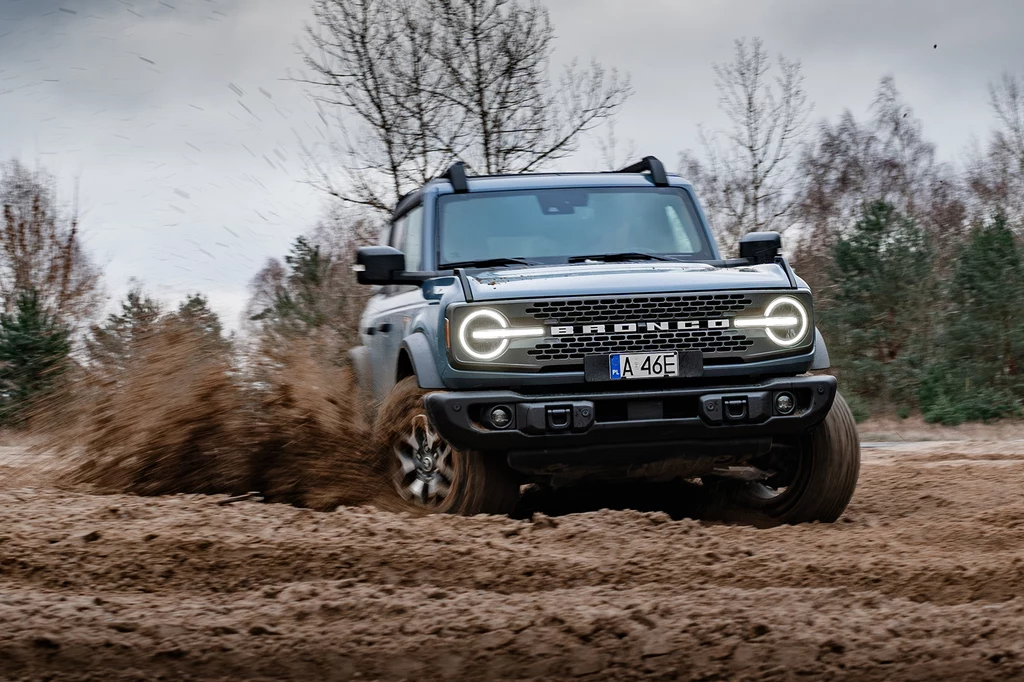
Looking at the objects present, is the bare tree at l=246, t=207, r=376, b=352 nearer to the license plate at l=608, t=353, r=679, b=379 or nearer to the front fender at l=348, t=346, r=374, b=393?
the front fender at l=348, t=346, r=374, b=393

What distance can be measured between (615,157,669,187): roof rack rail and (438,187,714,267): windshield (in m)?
0.12

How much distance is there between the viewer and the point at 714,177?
21.3 m

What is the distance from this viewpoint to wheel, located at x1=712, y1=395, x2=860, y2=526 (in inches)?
211

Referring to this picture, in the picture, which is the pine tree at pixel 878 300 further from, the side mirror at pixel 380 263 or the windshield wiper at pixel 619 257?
the side mirror at pixel 380 263

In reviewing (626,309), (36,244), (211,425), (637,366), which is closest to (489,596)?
(637,366)

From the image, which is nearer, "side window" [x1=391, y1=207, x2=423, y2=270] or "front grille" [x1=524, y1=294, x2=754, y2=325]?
"front grille" [x1=524, y1=294, x2=754, y2=325]

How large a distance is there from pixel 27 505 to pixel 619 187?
3488 millimetres

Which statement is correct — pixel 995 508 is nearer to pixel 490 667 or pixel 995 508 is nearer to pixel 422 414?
pixel 422 414

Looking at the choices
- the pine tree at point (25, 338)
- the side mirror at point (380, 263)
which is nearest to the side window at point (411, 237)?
the side mirror at point (380, 263)

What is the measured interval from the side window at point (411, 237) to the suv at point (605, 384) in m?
0.39

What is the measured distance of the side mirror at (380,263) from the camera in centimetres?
561

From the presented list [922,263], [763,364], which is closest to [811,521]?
[763,364]

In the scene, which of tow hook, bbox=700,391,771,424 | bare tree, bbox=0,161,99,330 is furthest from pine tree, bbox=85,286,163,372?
bare tree, bbox=0,161,99,330

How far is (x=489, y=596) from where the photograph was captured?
141 inches
